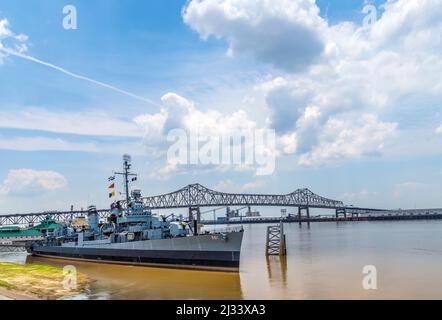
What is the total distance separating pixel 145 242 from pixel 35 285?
15299 millimetres

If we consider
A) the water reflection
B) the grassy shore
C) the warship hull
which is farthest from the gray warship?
the grassy shore

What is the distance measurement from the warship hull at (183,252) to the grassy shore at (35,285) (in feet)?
23.1

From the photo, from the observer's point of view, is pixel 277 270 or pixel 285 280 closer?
pixel 285 280

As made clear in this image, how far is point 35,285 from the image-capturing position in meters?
30.0

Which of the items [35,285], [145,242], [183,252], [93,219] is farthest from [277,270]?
[93,219]

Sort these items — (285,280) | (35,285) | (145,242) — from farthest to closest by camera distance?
(145,242)
(285,280)
(35,285)

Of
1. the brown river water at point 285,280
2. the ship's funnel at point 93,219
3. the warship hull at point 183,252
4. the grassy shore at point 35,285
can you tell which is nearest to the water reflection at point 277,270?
the brown river water at point 285,280

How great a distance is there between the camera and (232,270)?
37.6 meters

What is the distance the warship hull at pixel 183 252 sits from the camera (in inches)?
1512

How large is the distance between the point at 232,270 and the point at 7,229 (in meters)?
120

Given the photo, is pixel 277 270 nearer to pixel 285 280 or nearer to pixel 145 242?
pixel 285 280
